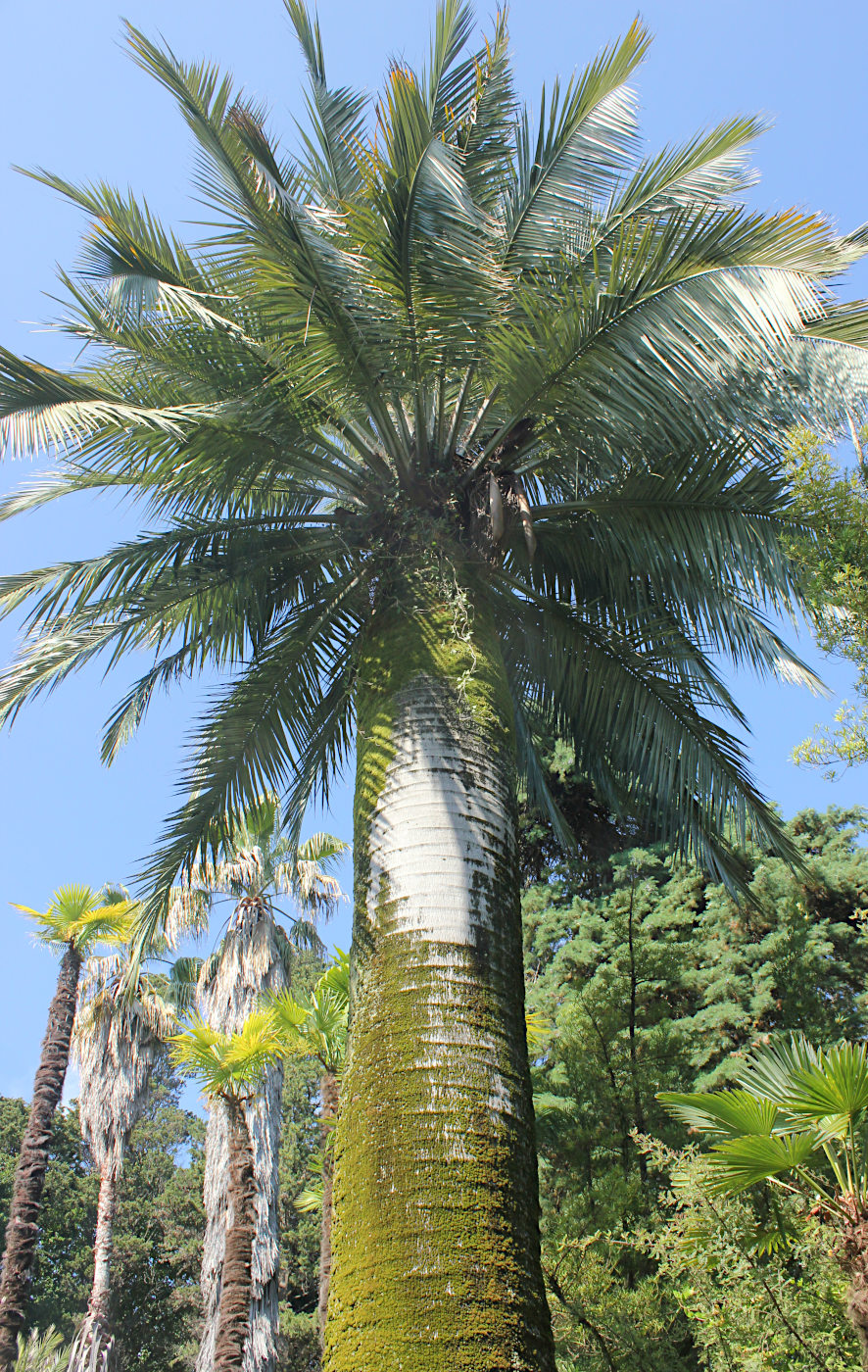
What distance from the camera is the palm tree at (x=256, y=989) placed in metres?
14.9

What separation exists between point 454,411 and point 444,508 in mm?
1124

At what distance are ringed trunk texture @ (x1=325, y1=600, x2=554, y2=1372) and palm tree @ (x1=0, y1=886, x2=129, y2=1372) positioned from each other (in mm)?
10620

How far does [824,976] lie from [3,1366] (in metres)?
11.9

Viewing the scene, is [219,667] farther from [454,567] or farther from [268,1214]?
[268,1214]

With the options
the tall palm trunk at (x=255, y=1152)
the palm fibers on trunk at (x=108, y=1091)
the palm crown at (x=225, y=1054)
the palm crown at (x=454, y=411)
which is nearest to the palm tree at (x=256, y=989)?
the tall palm trunk at (x=255, y=1152)

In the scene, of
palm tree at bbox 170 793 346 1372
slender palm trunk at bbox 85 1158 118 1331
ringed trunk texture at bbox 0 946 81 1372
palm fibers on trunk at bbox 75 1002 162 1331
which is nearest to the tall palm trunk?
palm tree at bbox 170 793 346 1372

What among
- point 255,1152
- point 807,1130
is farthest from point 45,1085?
point 807,1130

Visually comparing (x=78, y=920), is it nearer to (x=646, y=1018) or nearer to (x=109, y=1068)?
(x=109, y=1068)

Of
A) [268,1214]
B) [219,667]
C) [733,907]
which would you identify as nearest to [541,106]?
[219,667]

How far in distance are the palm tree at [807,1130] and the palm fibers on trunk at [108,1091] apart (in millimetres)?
14157

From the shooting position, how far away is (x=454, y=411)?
6590 mm

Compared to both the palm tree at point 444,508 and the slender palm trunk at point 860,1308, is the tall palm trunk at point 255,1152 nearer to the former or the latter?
the palm tree at point 444,508

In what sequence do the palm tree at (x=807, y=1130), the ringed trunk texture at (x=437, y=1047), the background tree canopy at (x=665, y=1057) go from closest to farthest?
the ringed trunk texture at (x=437, y=1047), the palm tree at (x=807, y=1130), the background tree canopy at (x=665, y=1057)

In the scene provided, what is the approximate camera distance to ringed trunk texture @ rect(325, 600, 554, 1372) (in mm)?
3307
